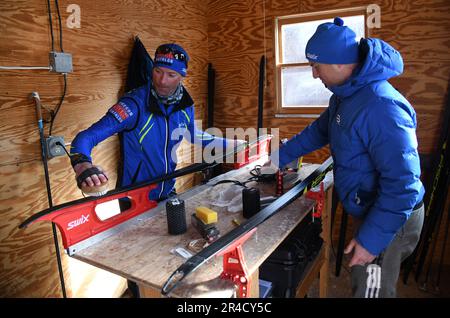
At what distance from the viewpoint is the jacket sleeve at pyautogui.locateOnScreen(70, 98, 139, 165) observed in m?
1.48

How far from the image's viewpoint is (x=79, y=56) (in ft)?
7.09

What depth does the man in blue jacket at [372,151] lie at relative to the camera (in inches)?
46.6

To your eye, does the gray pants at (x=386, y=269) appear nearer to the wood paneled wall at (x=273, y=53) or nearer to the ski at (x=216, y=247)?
the ski at (x=216, y=247)

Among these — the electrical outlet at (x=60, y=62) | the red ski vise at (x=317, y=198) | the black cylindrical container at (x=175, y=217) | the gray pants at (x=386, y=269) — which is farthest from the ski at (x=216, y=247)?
the electrical outlet at (x=60, y=62)

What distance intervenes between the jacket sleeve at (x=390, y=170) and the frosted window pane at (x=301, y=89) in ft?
6.66

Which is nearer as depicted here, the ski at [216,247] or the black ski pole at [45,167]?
the ski at [216,247]

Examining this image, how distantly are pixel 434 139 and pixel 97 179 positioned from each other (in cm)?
271

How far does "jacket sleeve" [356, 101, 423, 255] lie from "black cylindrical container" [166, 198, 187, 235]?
0.70 meters

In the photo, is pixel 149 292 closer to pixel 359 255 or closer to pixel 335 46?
pixel 359 255

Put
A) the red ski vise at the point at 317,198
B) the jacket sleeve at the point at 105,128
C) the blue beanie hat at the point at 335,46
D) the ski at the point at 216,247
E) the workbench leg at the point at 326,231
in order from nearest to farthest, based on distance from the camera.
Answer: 1. the ski at the point at 216,247
2. the blue beanie hat at the point at 335,46
3. the jacket sleeve at the point at 105,128
4. the red ski vise at the point at 317,198
5. the workbench leg at the point at 326,231

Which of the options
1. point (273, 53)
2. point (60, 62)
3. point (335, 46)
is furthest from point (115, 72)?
point (335, 46)
